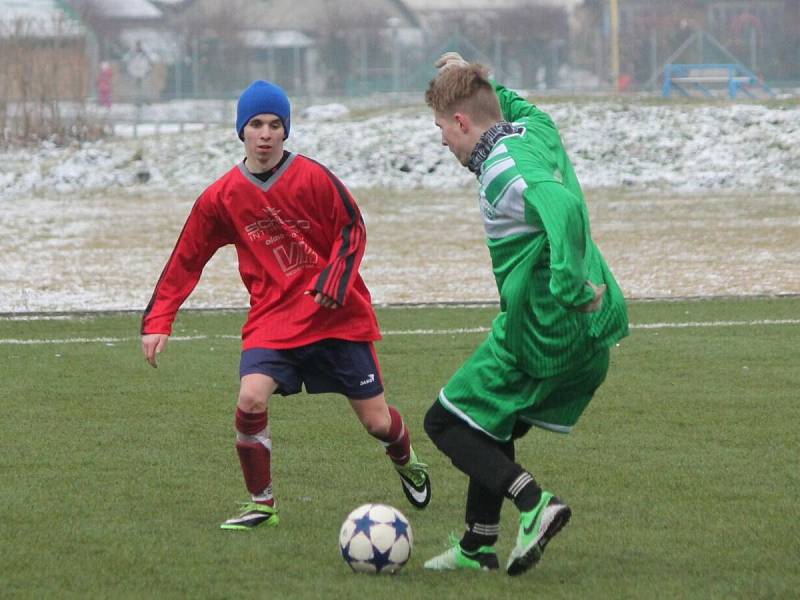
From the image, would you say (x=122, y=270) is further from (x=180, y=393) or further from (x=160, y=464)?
(x=160, y=464)

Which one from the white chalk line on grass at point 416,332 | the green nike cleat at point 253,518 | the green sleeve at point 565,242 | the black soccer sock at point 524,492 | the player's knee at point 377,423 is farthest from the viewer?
the white chalk line on grass at point 416,332

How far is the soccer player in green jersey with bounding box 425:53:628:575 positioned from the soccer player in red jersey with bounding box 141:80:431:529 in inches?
33.9

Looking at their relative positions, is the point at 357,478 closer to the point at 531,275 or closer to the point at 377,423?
the point at 377,423

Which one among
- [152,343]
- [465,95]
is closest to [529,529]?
[465,95]

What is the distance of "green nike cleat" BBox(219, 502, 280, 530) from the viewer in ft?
17.7

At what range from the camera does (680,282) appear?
44.8 feet

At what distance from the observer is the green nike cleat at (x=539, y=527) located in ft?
14.5

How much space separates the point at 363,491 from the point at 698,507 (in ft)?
4.24

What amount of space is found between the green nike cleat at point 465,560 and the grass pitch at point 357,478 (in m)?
0.06

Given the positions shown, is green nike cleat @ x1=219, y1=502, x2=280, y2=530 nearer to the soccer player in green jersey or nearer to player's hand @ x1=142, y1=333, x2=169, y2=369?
player's hand @ x1=142, y1=333, x2=169, y2=369

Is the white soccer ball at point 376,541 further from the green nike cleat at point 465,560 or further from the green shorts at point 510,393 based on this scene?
the green shorts at point 510,393

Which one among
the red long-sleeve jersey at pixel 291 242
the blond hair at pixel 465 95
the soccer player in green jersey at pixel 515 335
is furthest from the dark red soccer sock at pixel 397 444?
the blond hair at pixel 465 95

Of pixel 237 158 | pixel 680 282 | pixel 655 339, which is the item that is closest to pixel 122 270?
pixel 680 282

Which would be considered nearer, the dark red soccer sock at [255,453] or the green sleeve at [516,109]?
the green sleeve at [516,109]
